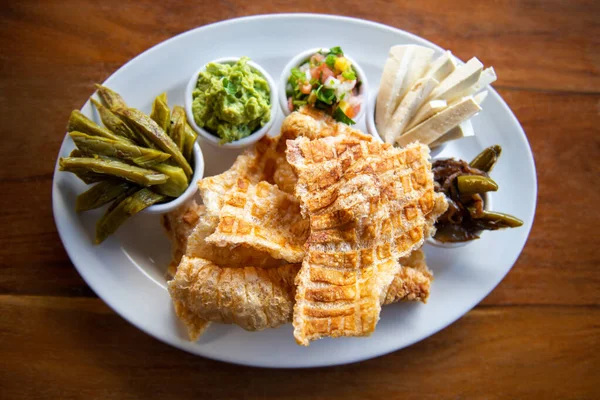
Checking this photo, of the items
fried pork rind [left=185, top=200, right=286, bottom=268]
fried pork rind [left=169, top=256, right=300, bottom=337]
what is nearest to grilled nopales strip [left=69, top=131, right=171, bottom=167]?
fried pork rind [left=185, top=200, right=286, bottom=268]

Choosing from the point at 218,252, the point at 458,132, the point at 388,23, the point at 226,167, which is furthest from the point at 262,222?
the point at 388,23

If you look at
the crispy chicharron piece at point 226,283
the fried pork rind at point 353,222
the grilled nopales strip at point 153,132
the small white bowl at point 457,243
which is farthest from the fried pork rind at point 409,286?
the grilled nopales strip at point 153,132

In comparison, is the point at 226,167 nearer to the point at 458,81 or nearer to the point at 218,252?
the point at 218,252

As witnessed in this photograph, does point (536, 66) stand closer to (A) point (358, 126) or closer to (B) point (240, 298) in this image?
(A) point (358, 126)

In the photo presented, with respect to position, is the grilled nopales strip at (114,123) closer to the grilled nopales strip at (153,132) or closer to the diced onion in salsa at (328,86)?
the grilled nopales strip at (153,132)

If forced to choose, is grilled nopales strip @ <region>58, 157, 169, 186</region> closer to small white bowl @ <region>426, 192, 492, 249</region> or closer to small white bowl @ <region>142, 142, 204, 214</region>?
small white bowl @ <region>142, 142, 204, 214</region>
